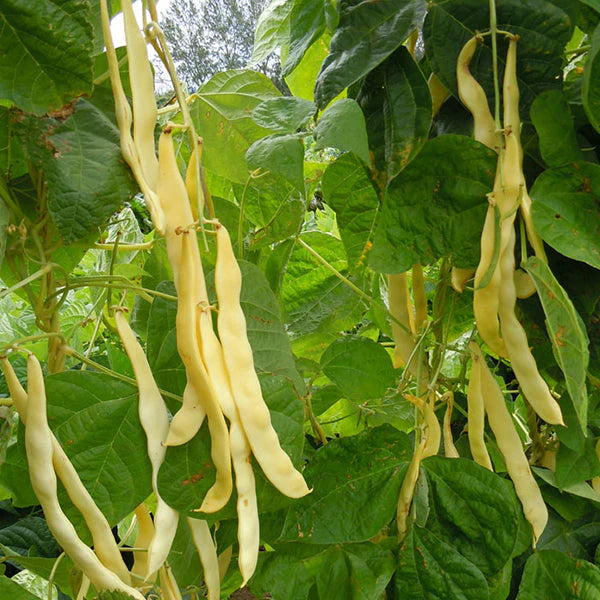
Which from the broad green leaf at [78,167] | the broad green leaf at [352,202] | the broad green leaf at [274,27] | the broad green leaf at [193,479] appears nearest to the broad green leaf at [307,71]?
the broad green leaf at [274,27]

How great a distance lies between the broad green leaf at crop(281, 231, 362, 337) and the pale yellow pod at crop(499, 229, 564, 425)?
28cm

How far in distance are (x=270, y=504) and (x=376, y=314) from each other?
1.28 ft

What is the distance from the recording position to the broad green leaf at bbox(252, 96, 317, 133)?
549mm

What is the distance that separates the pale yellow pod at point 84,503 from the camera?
0.45m

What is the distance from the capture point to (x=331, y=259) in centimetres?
88

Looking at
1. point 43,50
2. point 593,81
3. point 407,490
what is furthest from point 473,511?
point 43,50

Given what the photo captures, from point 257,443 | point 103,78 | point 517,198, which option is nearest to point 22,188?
point 103,78

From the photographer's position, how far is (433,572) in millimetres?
612

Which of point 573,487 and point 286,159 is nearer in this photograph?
point 286,159

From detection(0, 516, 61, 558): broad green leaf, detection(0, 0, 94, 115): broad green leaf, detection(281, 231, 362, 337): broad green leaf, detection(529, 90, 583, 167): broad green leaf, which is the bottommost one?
detection(0, 516, 61, 558): broad green leaf

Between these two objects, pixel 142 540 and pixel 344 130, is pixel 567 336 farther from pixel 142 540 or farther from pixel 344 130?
pixel 142 540

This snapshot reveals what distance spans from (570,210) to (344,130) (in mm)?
212

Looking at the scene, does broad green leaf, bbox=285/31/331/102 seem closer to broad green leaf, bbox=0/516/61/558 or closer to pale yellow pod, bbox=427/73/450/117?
pale yellow pod, bbox=427/73/450/117

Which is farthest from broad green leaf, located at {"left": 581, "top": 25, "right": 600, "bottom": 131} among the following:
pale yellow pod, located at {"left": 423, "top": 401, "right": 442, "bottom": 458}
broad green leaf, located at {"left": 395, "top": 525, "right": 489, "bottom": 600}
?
broad green leaf, located at {"left": 395, "top": 525, "right": 489, "bottom": 600}
